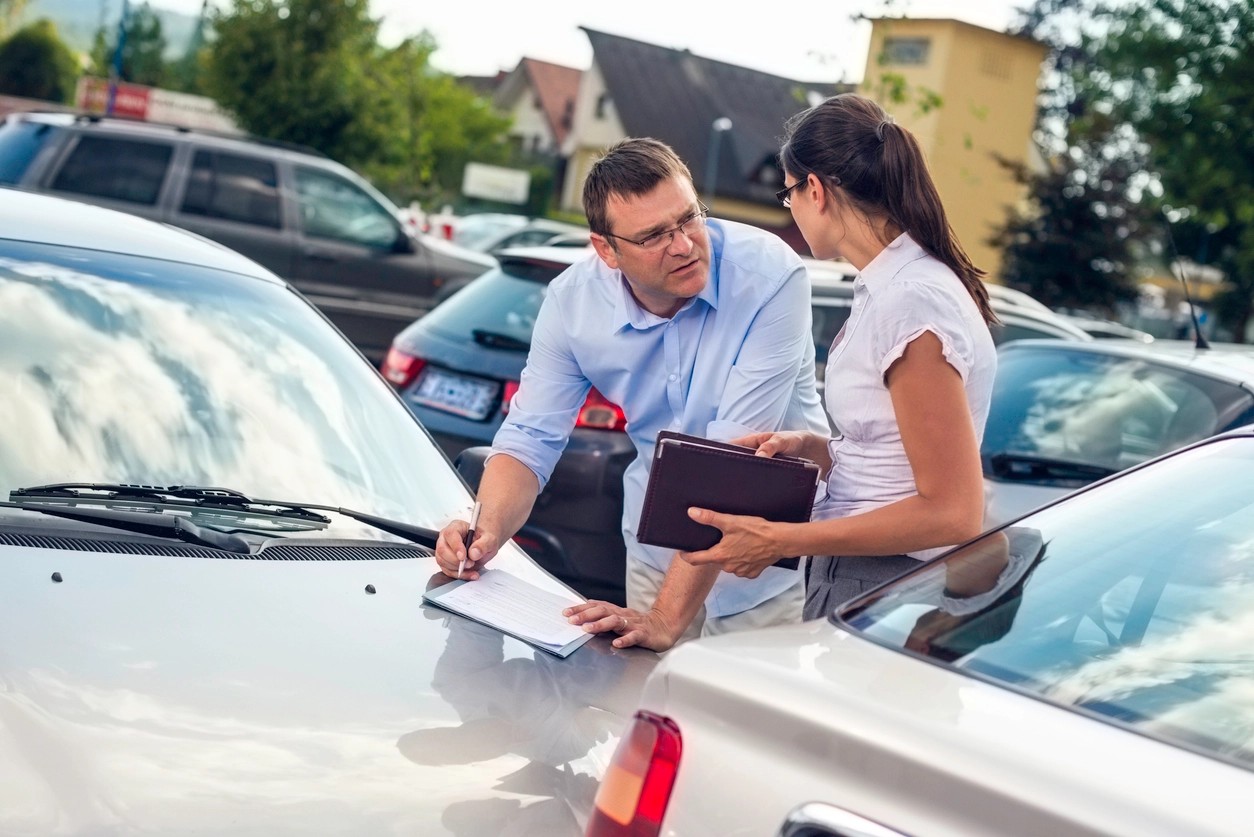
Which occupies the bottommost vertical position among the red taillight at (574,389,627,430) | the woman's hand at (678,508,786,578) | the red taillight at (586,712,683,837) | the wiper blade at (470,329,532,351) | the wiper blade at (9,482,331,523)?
the red taillight at (574,389,627,430)

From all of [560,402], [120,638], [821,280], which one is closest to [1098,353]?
A: [821,280]

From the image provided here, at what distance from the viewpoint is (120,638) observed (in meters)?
2.52

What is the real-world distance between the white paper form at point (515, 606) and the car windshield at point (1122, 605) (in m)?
0.92

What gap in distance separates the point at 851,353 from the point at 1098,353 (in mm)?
3615

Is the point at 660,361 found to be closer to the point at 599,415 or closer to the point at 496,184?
the point at 599,415

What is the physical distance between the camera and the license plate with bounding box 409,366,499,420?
21.2ft

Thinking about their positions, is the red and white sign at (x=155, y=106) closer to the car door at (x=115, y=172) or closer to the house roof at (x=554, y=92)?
the car door at (x=115, y=172)

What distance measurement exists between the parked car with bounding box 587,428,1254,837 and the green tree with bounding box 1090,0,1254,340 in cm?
1270

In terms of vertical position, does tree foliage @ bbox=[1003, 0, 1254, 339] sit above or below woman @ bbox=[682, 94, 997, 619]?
above

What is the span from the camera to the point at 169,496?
308 cm

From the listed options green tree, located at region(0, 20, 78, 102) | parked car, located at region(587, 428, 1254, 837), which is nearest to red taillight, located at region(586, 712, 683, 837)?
parked car, located at region(587, 428, 1254, 837)

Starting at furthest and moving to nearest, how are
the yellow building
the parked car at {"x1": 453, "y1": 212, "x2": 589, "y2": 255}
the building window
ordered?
the building window → the yellow building → the parked car at {"x1": 453, "y1": 212, "x2": 589, "y2": 255}

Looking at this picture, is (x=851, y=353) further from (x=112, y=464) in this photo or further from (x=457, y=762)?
(x=112, y=464)

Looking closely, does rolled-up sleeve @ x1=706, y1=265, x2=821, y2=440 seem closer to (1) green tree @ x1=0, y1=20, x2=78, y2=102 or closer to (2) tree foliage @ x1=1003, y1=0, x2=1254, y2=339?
(2) tree foliage @ x1=1003, y1=0, x2=1254, y2=339
